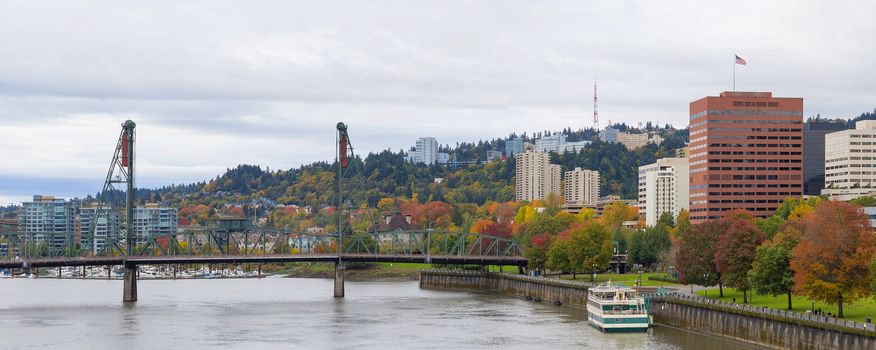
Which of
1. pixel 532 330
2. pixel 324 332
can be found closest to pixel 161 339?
pixel 324 332

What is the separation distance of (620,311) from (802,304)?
53.8ft

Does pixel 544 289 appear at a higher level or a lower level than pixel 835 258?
lower

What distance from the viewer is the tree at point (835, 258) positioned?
95188 mm

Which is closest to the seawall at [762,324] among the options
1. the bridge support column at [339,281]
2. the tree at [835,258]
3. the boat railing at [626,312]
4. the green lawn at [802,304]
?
the tree at [835,258]

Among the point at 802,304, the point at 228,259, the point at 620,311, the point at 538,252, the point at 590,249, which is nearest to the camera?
the point at 802,304

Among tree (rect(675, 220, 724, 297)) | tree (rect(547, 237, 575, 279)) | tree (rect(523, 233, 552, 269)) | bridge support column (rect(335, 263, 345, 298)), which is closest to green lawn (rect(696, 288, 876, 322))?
tree (rect(675, 220, 724, 297))

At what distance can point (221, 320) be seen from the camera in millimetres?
133500

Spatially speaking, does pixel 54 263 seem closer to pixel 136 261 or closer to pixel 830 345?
pixel 136 261

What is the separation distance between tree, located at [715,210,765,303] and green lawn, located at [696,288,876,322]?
1453mm

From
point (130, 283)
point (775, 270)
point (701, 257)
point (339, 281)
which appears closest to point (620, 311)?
point (701, 257)

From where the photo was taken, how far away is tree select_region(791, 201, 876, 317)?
9519 centimetres

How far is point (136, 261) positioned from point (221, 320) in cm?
3776

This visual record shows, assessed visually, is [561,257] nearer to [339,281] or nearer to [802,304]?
[339,281]

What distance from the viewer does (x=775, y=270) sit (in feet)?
346
